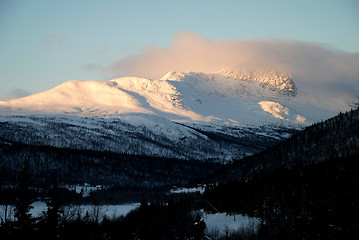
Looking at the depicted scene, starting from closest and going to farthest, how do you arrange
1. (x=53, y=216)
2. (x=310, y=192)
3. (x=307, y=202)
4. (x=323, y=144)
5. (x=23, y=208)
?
(x=23, y=208) → (x=53, y=216) → (x=307, y=202) → (x=310, y=192) → (x=323, y=144)

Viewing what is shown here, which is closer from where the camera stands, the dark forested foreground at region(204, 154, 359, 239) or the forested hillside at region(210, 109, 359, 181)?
the dark forested foreground at region(204, 154, 359, 239)

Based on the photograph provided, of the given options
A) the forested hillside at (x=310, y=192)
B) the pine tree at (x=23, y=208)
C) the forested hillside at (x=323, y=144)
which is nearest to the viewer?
the pine tree at (x=23, y=208)

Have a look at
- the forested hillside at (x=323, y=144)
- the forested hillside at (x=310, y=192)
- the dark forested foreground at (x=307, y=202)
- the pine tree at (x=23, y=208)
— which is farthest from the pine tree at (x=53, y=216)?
the forested hillside at (x=323, y=144)

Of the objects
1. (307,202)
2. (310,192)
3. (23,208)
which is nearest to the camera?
(23,208)

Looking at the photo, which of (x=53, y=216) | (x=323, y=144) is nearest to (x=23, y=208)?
(x=53, y=216)

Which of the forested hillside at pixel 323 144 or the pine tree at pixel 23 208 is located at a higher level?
the forested hillside at pixel 323 144

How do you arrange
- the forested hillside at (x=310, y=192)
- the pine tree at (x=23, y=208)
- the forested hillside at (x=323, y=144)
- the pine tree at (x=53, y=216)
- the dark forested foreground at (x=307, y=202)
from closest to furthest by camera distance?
1. the pine tree at (x=23, y=208)
2. the pine tree at (x=53, y=216)
3. the dark forested foreground at (x=307, y=202)
4. the forested hillside at (x=310, y=192)
5. the forested hillside at (x=323, y=144)

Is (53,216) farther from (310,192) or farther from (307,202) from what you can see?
(310,192)

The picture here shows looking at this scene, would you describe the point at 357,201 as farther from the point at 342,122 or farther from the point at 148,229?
the point at 342,122

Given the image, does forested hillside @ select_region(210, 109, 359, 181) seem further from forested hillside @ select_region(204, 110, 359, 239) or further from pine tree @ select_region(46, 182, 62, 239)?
pine tree @ select_region(46, 182, 62, 239)

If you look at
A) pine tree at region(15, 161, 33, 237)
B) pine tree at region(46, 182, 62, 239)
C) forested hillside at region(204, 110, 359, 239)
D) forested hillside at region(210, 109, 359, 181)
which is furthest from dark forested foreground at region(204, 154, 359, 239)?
pine tree at region(15, 161, 33, 237)

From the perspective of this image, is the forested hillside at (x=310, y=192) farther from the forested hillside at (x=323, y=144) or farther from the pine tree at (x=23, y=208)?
the pine tree at (x=23, y=208)

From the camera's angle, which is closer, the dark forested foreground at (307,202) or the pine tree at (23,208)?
the pine tree at (23,208)

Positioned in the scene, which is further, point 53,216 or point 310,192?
point 310,192
